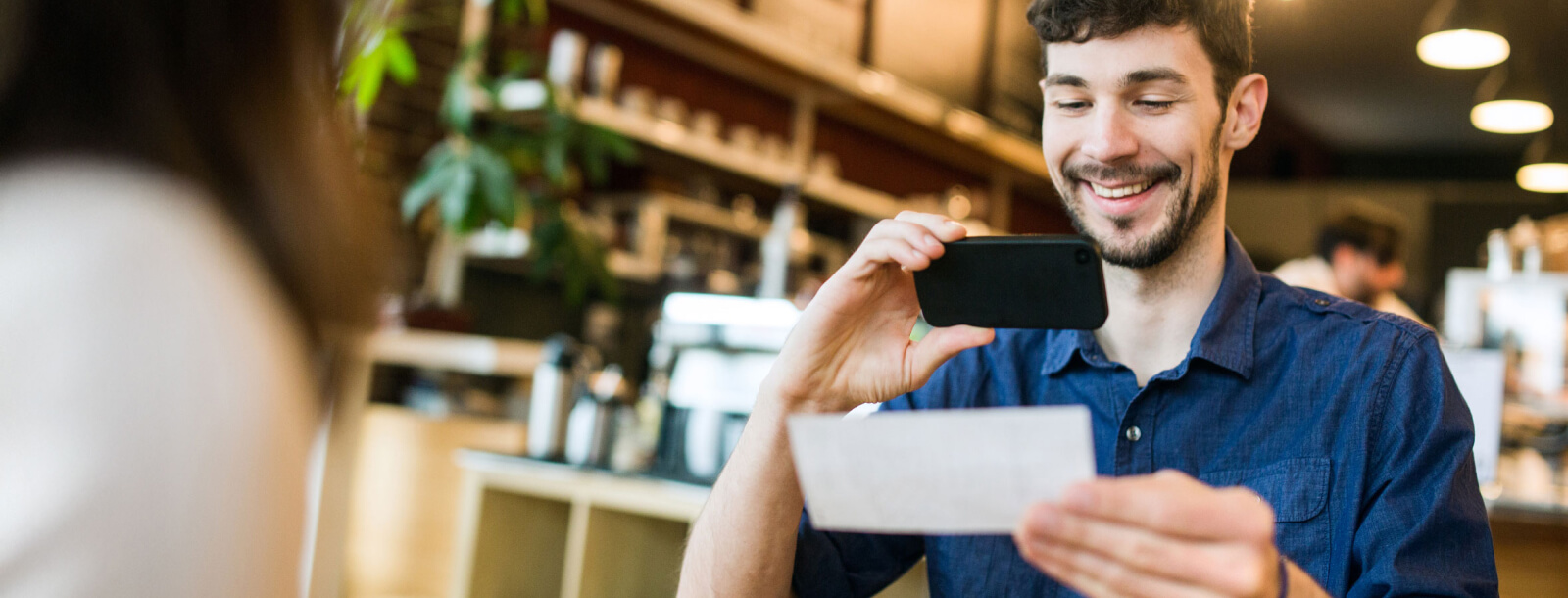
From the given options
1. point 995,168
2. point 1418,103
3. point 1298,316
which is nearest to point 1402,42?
point 1418,103

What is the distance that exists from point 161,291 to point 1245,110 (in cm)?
105

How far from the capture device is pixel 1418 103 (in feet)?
22.7

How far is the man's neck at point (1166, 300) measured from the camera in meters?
1.11

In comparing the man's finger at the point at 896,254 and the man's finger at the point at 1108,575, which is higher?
the man's finger at the point at 896,254

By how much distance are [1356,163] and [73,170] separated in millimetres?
8951

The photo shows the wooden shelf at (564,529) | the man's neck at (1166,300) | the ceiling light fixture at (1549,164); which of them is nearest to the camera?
the man's neck at (1166,300)

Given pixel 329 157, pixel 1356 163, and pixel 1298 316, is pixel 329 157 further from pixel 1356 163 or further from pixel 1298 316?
pixel 1356 163

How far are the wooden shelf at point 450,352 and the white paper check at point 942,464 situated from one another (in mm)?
2603

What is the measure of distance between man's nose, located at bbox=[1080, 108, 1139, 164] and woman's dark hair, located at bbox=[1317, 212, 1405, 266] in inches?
145

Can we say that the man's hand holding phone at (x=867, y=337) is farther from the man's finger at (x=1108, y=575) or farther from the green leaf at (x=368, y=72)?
the green leaf at (x=368, y=72)

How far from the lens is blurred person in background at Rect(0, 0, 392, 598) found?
16.1 inches

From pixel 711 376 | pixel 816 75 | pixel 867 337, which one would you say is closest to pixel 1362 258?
pixel 816 75

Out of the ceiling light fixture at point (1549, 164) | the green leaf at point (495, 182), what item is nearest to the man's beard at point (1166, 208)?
the green leaf at point (495, 182)

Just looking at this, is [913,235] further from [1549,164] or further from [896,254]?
[1549,164]
